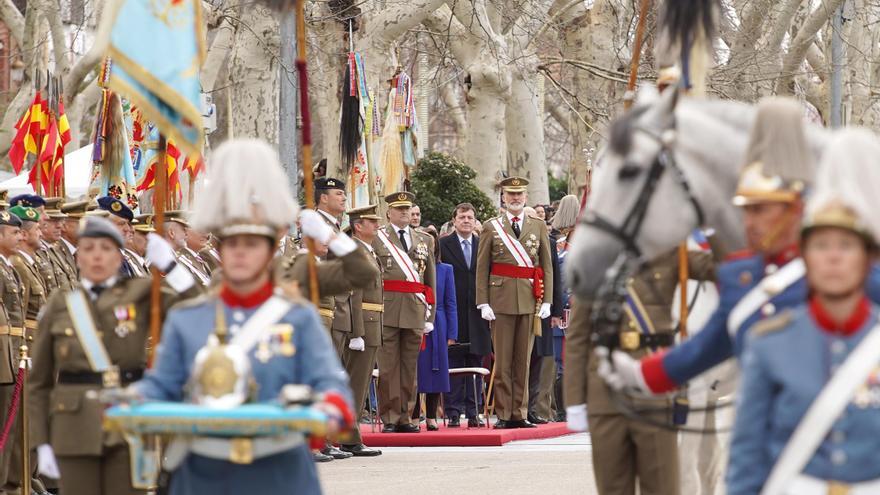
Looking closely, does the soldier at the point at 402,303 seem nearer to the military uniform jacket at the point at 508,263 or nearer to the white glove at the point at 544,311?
the military uniform jacket at the point at 508,263

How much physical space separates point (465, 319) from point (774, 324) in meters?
14.0

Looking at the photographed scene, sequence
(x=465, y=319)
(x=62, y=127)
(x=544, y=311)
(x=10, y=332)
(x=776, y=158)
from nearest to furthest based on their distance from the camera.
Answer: (x=776, y=158) < (x=10, y=332) < (x=544, y=311) < (x=465, y=319) < (x=62, y=127)

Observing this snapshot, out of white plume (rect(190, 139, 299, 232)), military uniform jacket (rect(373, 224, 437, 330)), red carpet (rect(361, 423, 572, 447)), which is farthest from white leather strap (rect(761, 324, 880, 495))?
red carpet (rect(361, 423, 572, 447))

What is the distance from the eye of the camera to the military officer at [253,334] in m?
6.65

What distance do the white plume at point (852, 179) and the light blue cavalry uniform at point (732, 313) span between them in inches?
22.6

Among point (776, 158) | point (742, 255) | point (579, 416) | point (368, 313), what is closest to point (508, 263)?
point (368, 313)

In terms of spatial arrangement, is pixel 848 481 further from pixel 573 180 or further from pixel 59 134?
pixel 573 180

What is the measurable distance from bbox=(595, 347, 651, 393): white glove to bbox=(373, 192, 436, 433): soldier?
34.2ft

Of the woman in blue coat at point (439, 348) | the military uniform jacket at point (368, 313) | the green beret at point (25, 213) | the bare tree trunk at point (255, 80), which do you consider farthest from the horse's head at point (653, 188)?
the bare tree trunk at point (255, 80)

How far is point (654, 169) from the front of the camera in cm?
707

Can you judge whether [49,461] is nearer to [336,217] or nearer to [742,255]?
[742,255]

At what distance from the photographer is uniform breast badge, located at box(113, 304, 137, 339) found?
8.64 m

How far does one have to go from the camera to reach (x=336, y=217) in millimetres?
15227

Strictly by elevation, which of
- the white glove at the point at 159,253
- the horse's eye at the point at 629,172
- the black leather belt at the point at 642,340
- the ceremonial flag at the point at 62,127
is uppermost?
the ceremonial flag at the point at 62,127
